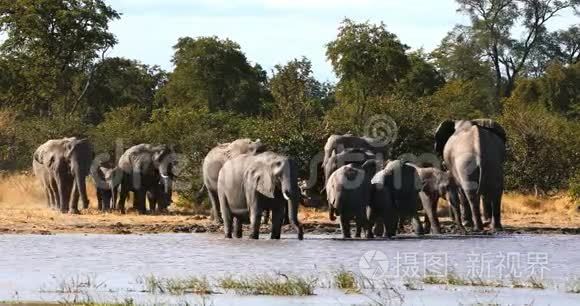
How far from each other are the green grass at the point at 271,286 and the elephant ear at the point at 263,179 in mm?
7419

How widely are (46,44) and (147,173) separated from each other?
88.7 feet

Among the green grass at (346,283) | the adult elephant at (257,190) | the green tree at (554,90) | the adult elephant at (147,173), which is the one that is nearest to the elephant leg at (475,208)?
the adult elephant at (257,190)

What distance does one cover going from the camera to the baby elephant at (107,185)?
3519 cm

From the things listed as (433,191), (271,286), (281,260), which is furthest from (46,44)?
(271,286)

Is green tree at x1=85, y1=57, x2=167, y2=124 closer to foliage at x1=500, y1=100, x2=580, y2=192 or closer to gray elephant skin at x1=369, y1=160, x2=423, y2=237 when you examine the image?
foliage at x1=500, y1=100, x2=580, y2=192

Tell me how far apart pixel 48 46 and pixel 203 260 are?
42.0m

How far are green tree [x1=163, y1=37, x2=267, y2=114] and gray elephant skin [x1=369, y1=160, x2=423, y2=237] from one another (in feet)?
138

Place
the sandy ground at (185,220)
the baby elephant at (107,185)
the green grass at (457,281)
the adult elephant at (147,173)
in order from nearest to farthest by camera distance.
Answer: the green grass at (457,281) < the sandy ground at (185,220) < the adult elephant at (147,173) < the baby elephant at (107,185)

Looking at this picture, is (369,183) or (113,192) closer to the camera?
(369,183)

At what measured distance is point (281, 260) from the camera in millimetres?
19797

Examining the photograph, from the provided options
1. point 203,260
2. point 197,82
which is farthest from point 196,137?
point 197,82

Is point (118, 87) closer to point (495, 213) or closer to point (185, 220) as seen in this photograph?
point (185, 220)

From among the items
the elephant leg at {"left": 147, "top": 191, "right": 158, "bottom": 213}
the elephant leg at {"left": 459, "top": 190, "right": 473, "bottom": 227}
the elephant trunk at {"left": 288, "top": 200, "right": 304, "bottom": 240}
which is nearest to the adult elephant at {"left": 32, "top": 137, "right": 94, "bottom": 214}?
the elephant leg at {"left": 147, "top": 191, "right": 158, "bottom": 213}

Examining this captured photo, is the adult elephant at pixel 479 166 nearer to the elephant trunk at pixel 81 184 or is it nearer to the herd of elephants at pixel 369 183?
the herd of elephants at pixel 369 183
